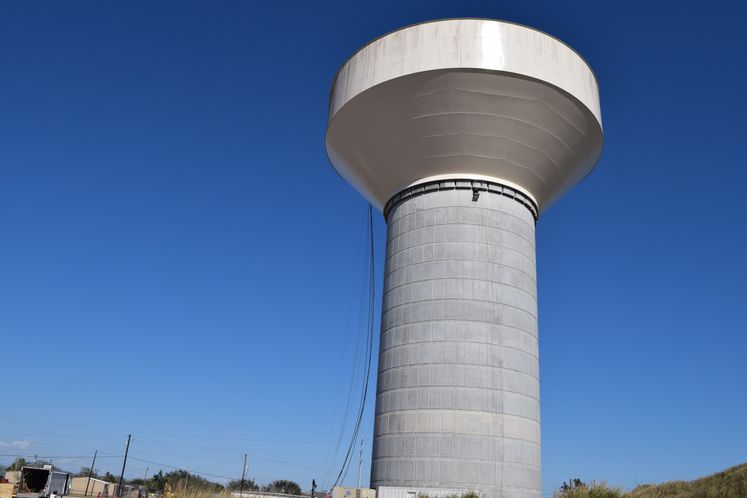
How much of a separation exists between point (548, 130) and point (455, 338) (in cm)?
780

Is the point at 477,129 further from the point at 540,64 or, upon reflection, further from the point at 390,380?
the point at 390,380

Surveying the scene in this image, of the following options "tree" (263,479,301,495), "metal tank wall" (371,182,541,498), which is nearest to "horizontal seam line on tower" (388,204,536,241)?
"metal tank wall" (371,182,541,498)

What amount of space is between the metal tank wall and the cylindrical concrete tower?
0.14ft

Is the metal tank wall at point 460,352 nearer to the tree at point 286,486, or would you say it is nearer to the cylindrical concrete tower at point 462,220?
the cylindrical concrete tower at point 462,220

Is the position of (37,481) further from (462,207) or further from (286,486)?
(286,486)

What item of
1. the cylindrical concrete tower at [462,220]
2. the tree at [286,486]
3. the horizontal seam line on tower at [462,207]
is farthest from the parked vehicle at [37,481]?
the tree at [286,486]

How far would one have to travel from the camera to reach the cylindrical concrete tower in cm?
2098

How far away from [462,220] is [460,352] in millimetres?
Answer: 4789

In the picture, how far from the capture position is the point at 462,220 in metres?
23.5

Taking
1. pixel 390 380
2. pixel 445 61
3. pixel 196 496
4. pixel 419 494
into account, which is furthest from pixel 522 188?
pixel 196 496

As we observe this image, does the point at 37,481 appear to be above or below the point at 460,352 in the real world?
below

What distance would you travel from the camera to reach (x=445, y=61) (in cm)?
2080

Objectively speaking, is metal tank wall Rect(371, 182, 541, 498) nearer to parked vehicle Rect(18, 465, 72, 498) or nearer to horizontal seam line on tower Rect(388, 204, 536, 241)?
horizontal seam line on tower Rect(388, 204, 536, 241)

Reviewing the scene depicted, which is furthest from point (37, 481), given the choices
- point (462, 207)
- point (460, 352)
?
point (462, 207)
